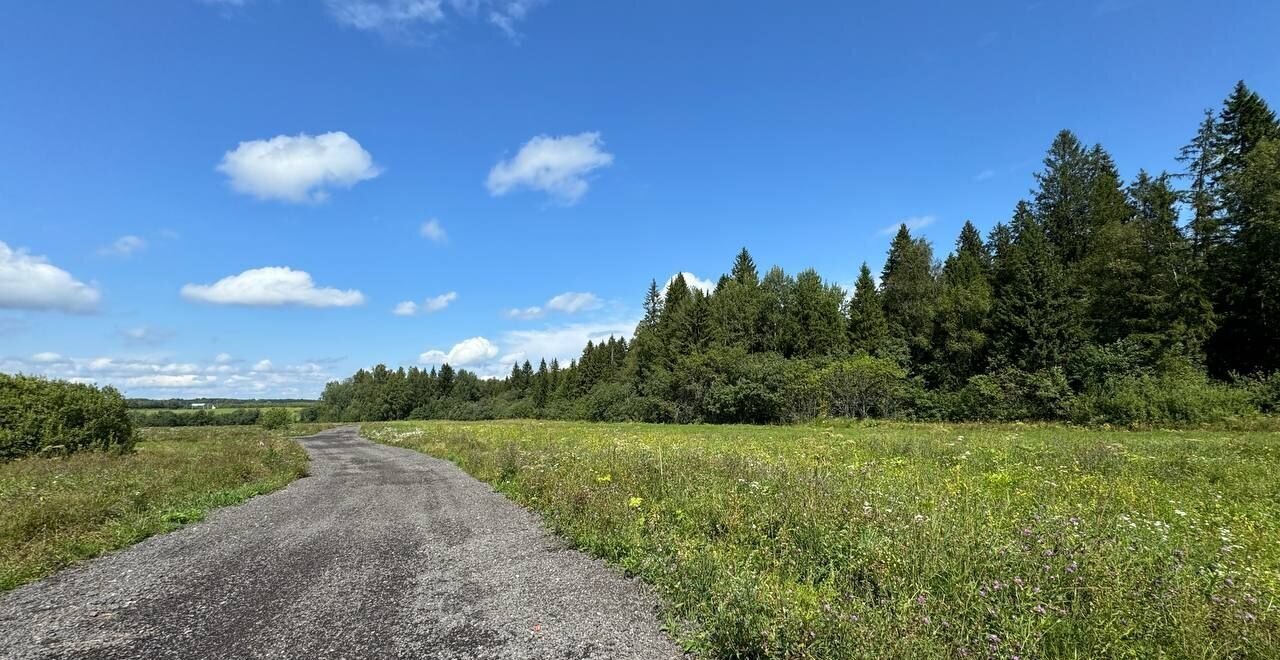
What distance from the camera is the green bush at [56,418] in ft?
64.3

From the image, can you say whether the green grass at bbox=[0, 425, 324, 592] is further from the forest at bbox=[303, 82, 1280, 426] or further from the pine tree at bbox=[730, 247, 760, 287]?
the pine tree at bbox=[730, 247, 760, 287]

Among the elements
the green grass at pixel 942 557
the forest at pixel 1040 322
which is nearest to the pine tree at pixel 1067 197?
the forest at pixel 1040 322

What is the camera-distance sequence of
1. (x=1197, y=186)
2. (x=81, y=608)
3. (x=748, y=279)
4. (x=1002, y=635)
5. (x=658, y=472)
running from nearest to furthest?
(x=1002, y=635)
(x=81, y=608)
(x=658, y=472)
(x=1197, y=186)
(x=748, y=279)

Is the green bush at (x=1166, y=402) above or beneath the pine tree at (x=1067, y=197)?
beneath

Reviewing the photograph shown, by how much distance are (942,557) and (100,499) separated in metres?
15.5

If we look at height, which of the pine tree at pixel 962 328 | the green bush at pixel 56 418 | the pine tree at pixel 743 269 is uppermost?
the pine tree at pixel 743 269

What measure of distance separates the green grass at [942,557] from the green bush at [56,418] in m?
22.0

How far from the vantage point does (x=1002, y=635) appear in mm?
4207

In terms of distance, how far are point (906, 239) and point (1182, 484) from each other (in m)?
66.2

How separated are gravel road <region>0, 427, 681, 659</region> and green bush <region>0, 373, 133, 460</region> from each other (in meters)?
16.3

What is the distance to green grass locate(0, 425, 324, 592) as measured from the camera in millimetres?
8469

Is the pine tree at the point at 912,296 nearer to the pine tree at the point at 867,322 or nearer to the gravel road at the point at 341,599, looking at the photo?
the pine tree at the point at 867,322

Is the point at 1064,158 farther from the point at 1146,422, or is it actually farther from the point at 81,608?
the point at 81,608

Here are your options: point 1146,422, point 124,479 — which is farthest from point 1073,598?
point 1146,422
